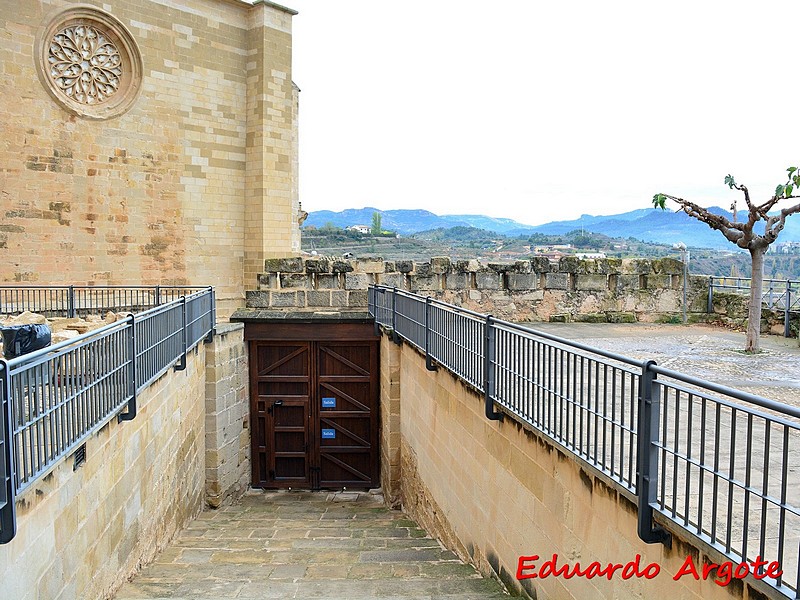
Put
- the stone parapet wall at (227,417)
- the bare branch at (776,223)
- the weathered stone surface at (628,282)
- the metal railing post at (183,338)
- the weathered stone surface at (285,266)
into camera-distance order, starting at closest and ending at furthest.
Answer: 1. the metal railing post at (183,338)
2. the bare branch at (776,223)
3. the stone parapet wall at (227,417)
4. the weathered stone surface at (285,266)
5. the weathered stone surface at (628,282)

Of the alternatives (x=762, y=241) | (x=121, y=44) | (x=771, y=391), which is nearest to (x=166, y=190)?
(x=121, y=44)

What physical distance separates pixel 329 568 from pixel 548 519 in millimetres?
3284

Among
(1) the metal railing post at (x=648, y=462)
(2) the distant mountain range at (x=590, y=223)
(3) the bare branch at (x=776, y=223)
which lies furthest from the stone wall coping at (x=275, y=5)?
(2) the distant mountain range at (x=590, y=223)

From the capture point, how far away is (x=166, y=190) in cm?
1666

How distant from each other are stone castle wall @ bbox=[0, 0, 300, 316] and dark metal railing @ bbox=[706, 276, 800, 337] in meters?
10.6

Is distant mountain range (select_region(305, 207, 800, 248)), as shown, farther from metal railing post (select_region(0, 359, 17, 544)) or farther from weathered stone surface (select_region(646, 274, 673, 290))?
metal railing post (select_region(0, 359, 17, 544))

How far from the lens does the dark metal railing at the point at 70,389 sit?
356 centimetres

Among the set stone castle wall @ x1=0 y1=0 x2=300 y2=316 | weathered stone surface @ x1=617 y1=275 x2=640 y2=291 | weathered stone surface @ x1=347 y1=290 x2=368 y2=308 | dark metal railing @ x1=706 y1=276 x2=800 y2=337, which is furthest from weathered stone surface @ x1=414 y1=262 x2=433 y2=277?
stone castle wall @ x1=0 y1=0 x2=300 y2=316

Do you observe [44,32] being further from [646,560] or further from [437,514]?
[646,560]

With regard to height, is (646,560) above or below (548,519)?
above

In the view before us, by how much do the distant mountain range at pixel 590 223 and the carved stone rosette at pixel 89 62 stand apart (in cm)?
11146

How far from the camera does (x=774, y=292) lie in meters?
12.1

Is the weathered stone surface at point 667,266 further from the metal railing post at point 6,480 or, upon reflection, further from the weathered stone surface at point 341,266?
the metal railing post at point 6,480

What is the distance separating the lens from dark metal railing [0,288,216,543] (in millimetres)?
3557
